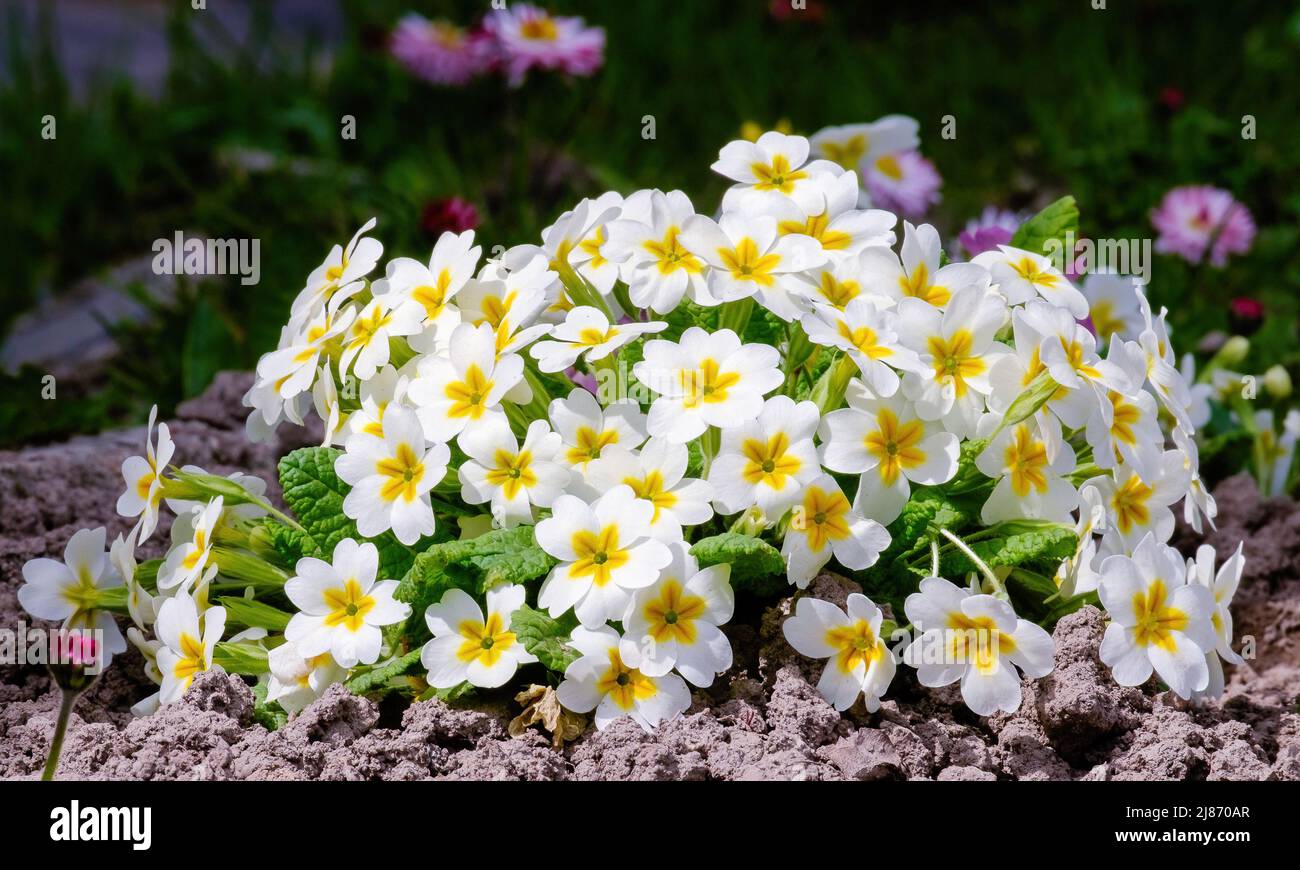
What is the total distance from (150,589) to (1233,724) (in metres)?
1.45

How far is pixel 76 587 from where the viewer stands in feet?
6.21

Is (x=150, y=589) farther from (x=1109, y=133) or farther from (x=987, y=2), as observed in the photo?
(x=987, y=2)

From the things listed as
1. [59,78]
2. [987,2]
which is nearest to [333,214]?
[59,78]

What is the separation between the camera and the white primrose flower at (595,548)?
5.20 ft

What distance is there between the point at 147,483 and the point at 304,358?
10.6 inches

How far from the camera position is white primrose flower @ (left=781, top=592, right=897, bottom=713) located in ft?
5.41

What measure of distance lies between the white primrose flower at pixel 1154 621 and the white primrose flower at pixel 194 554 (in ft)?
3.54

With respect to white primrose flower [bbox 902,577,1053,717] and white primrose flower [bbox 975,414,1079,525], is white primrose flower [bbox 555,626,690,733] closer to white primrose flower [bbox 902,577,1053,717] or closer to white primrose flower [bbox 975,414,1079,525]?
white primrose flower [bbox 902,577,1053,717]

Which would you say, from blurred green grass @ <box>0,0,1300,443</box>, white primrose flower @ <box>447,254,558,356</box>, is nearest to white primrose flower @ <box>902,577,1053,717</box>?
white primrose flower @ <box>447,254,558,356</box>

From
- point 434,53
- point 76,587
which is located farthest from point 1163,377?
point 434,53

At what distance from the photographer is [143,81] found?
5680 mm

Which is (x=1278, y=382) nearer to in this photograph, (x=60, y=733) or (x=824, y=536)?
(x=824, y=536)

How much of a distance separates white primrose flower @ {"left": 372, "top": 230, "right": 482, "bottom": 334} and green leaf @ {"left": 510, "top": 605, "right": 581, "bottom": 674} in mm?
383

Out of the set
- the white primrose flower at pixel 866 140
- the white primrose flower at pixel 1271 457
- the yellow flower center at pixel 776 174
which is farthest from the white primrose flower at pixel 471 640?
the white primrose flower at pixel 1271 457
